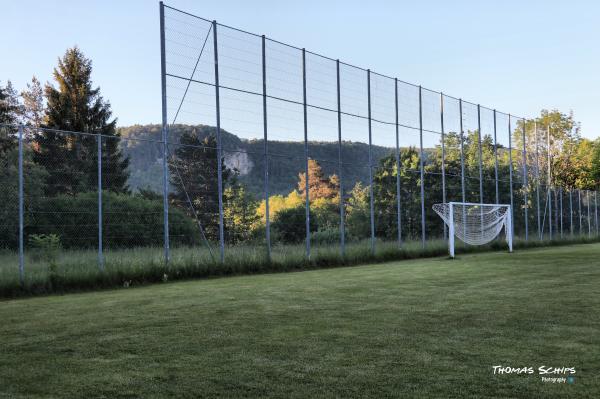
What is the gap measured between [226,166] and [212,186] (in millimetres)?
2418

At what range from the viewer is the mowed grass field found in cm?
305

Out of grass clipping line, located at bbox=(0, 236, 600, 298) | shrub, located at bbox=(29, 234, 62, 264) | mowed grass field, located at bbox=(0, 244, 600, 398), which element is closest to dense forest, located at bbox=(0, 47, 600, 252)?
shrub, located at bbox=(29, 234, 62, 264)

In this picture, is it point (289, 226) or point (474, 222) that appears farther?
point (474, 222)

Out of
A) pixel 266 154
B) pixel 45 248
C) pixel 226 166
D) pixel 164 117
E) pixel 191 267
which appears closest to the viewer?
pixel 45 248

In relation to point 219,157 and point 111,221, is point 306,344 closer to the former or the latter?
point 219,157

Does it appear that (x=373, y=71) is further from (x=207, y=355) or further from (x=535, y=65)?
(x=207, y=355)

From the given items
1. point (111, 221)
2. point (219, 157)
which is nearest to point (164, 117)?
point (219, 157)

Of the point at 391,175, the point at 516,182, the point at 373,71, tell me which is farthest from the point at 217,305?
the point at 516,182

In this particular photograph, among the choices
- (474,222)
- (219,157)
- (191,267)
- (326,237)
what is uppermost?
(219,157)

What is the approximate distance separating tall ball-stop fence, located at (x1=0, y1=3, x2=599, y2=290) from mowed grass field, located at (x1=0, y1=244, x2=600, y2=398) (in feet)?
11.2

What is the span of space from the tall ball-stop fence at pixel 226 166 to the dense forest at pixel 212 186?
44 millimetres

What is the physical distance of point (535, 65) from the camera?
24.3m

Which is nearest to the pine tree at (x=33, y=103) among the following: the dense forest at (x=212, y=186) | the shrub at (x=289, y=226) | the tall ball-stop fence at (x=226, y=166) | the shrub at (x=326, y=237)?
the dense forest at (x=212, y=186)

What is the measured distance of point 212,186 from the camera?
12.9 meters
